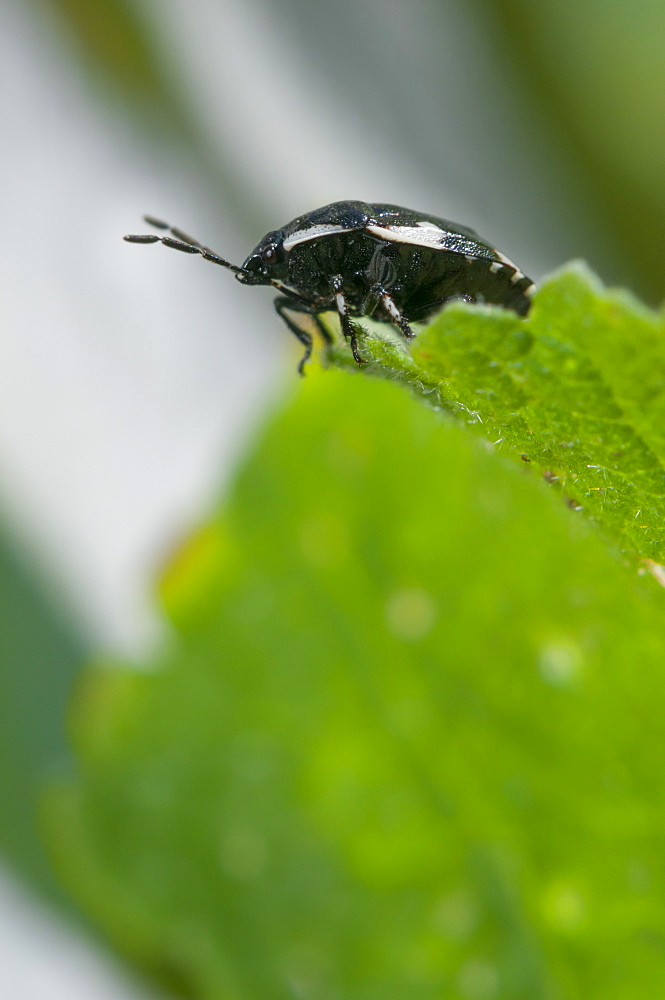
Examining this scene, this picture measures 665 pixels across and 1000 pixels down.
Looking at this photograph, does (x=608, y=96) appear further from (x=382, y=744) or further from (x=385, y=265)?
(x=382, y=744)

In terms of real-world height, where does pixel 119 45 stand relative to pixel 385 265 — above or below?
above

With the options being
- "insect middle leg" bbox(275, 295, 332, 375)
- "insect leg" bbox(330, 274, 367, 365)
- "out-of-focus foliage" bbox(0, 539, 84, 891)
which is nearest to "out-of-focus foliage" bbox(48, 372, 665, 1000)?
"insect leg" bbox(330, 274, 367, 365)

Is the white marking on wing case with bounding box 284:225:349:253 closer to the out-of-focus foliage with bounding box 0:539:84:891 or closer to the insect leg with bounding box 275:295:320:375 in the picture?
the insect leg with bounding box 275:295:320:375

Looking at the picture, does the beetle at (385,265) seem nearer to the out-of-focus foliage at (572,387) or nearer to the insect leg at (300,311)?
the insect leg at (300,311)

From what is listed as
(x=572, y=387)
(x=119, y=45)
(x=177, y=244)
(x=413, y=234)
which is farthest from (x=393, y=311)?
(x=119, y=45)

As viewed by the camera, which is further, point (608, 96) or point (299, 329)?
point (608, 96)

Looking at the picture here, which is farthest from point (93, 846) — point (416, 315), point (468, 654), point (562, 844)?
point (416, 315)

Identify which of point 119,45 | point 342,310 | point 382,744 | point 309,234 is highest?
point 119,45

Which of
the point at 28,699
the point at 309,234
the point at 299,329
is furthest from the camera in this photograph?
the point at 28,699

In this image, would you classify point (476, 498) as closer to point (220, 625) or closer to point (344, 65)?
point (220, 625)
